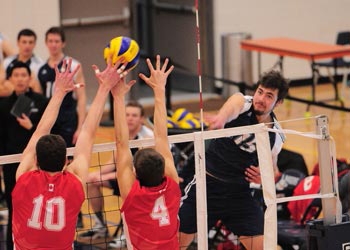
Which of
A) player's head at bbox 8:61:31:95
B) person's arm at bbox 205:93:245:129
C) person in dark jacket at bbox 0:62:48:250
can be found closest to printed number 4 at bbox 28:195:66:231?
person's arm at bbox 205:93:245:129

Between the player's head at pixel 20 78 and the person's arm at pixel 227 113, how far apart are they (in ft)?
8.50

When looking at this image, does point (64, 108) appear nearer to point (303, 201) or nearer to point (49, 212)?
point (303, 201)

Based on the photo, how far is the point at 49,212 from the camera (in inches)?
235

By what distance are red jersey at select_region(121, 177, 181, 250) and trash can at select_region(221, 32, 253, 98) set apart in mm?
9582

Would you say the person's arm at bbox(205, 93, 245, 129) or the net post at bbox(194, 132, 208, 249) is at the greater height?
the person's arm at bbox(205, 93, 245, 129)

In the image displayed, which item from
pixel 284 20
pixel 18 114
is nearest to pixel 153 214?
pixel 18 114

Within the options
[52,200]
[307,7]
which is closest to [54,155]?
[52,200]

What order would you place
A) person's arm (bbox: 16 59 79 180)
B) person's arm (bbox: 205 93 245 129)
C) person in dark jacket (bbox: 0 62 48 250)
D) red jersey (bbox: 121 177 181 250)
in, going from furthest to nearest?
person in dark jacket (bbox: 0 62 48 250)
person's arm (bbox: 205 93 245 129)
person's arm (bbox: 16 59 79 180)
red jersey (bbox: 121 177 181 250)

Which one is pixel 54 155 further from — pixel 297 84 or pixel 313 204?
pixel 297 84

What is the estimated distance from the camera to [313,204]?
886cm

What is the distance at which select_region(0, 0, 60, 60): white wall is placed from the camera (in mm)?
14336

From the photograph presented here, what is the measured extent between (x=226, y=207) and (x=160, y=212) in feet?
4.74

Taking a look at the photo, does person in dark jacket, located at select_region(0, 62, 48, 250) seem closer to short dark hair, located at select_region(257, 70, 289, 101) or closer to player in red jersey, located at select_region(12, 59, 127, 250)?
short dark hair, located at select_region(257, 70, 289, 101)

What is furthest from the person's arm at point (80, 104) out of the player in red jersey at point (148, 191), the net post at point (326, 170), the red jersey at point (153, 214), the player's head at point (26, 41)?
the red jersey at point (153, 214)
